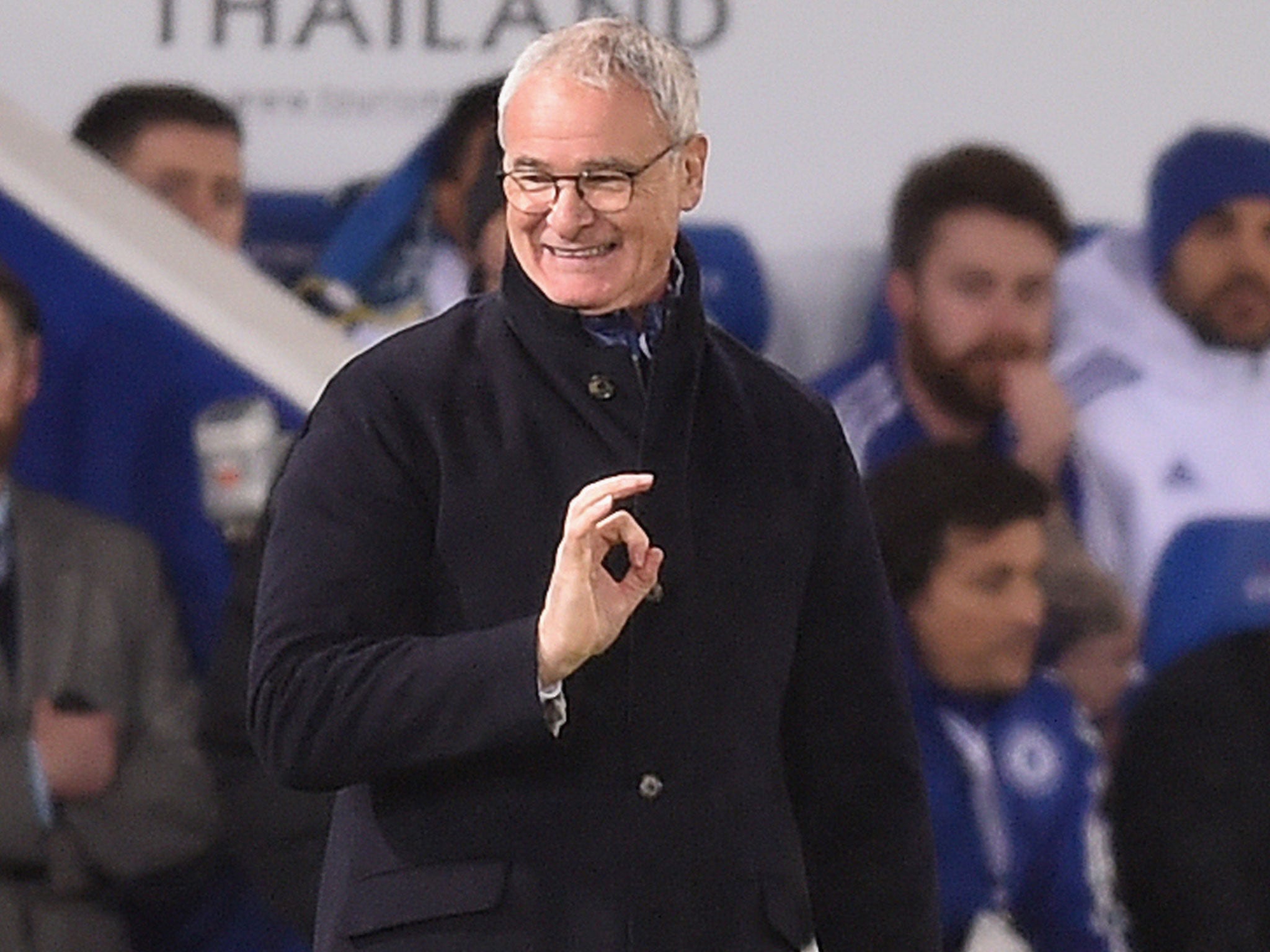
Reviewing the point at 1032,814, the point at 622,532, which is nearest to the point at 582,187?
the point at 622,532

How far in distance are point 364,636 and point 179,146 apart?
7.22 ft

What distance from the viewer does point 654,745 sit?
62.1 inches

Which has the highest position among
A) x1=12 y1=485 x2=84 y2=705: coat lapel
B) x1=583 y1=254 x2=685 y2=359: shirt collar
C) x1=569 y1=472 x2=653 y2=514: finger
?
x1=583 y1=254 x2=685 y2=359: shirt collar

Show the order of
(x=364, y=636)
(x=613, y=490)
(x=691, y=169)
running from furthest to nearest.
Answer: (x=691, y=169) → (x=364, y=636) → (x=613, y=490)

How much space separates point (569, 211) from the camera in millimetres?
1574

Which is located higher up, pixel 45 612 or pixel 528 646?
pixel 528 646

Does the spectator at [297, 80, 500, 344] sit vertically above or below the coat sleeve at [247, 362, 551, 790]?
below

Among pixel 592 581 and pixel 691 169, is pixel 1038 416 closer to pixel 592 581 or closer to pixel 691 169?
pixel 691 169

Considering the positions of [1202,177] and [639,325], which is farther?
[1202,177]

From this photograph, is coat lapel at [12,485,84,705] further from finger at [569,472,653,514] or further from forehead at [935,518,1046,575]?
finger at [569,472,653,514]

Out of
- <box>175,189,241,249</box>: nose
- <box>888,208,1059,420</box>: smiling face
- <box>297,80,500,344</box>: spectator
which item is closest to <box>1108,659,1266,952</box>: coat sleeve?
<box>888,208,1059,420</box>: smiling face

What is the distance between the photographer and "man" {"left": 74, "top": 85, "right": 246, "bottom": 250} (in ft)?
11.9

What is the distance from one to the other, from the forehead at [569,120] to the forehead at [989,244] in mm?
2113

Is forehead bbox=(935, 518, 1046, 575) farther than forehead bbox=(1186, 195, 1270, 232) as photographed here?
No
